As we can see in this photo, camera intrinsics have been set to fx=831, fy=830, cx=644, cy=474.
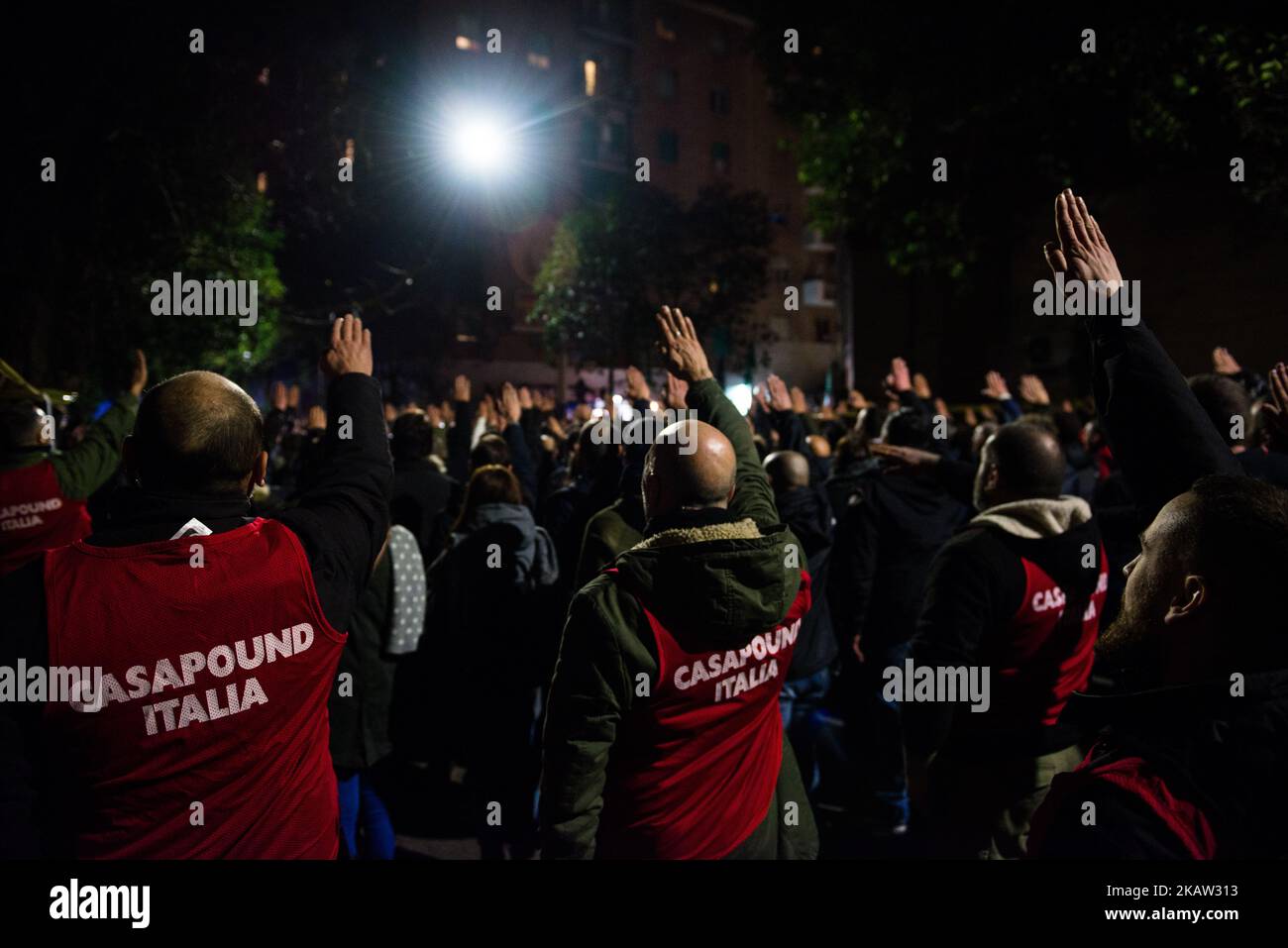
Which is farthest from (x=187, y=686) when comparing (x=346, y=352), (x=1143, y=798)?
(x=1143, y=798)

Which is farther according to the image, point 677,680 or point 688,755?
point 688,755

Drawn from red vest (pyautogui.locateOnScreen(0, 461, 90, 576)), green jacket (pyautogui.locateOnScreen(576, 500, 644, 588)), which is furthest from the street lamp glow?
green jacket (pyautogui.locateOnScreen(576, 500, 644, 588))

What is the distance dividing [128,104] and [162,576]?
38.5 ft

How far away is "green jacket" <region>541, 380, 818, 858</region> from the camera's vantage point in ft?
7.44

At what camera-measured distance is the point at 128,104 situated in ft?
35.5

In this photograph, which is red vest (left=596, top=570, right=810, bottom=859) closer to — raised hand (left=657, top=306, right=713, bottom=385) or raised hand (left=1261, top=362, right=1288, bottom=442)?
raised hand (left=657, top=306, right=713, bottom=385)

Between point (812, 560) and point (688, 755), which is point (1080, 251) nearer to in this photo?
point (688, 755)

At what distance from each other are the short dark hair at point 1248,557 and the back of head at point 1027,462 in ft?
5.66

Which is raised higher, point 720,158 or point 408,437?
point 720,158

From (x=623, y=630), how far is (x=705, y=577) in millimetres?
270

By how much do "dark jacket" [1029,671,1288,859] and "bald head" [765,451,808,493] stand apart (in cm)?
331

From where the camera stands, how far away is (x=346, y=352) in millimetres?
2428

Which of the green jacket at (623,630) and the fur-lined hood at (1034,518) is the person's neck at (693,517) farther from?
the fur-lined hood at (1034,518)
